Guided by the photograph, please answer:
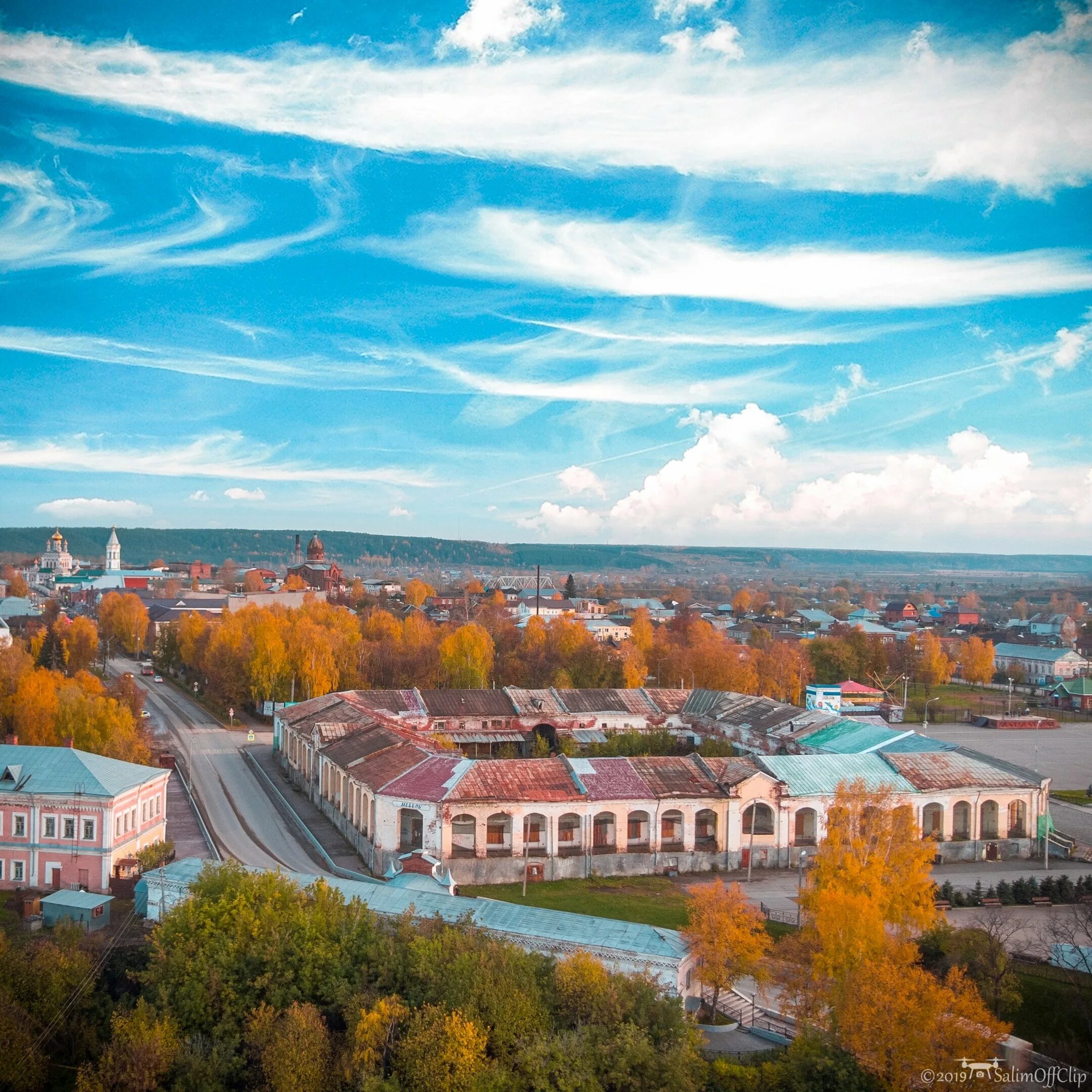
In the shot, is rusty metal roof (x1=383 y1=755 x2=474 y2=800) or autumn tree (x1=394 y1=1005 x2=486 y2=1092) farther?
rusty metal roof (x1=383 y1=755 x2=474 y2=800)

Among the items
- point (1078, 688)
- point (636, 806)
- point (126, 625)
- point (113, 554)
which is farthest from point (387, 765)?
point (113, 554)

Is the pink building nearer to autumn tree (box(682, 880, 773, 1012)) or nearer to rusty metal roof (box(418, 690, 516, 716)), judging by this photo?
autumn tree (box(682, 880, 773, 1012))

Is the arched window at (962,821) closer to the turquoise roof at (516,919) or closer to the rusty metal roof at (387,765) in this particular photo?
the turquoise roof at (516,919)

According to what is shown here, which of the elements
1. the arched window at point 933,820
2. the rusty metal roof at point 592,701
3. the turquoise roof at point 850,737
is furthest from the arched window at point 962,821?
the rusty metal roof at point 592,701

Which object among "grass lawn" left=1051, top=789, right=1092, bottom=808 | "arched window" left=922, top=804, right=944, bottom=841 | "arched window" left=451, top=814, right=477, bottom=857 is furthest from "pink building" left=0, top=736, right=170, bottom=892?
"grass lawn" left=1051, top=789, right=1092, bottom=808

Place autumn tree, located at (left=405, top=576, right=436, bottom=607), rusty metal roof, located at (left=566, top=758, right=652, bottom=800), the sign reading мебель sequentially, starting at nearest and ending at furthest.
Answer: rusty metal roof, located at (left=566, top=758, right=652, bottom=800) < the sign reading мебель < autumn tree, located at (left=405, top=576, right=436, bottom=607)

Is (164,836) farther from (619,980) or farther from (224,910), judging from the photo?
(619,980)

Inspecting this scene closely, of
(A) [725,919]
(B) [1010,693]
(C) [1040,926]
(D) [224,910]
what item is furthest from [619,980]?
(B) [1010,693]

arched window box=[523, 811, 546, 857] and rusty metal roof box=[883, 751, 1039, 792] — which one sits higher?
rusty metal roof box=[883, 751, 1039, 792]
